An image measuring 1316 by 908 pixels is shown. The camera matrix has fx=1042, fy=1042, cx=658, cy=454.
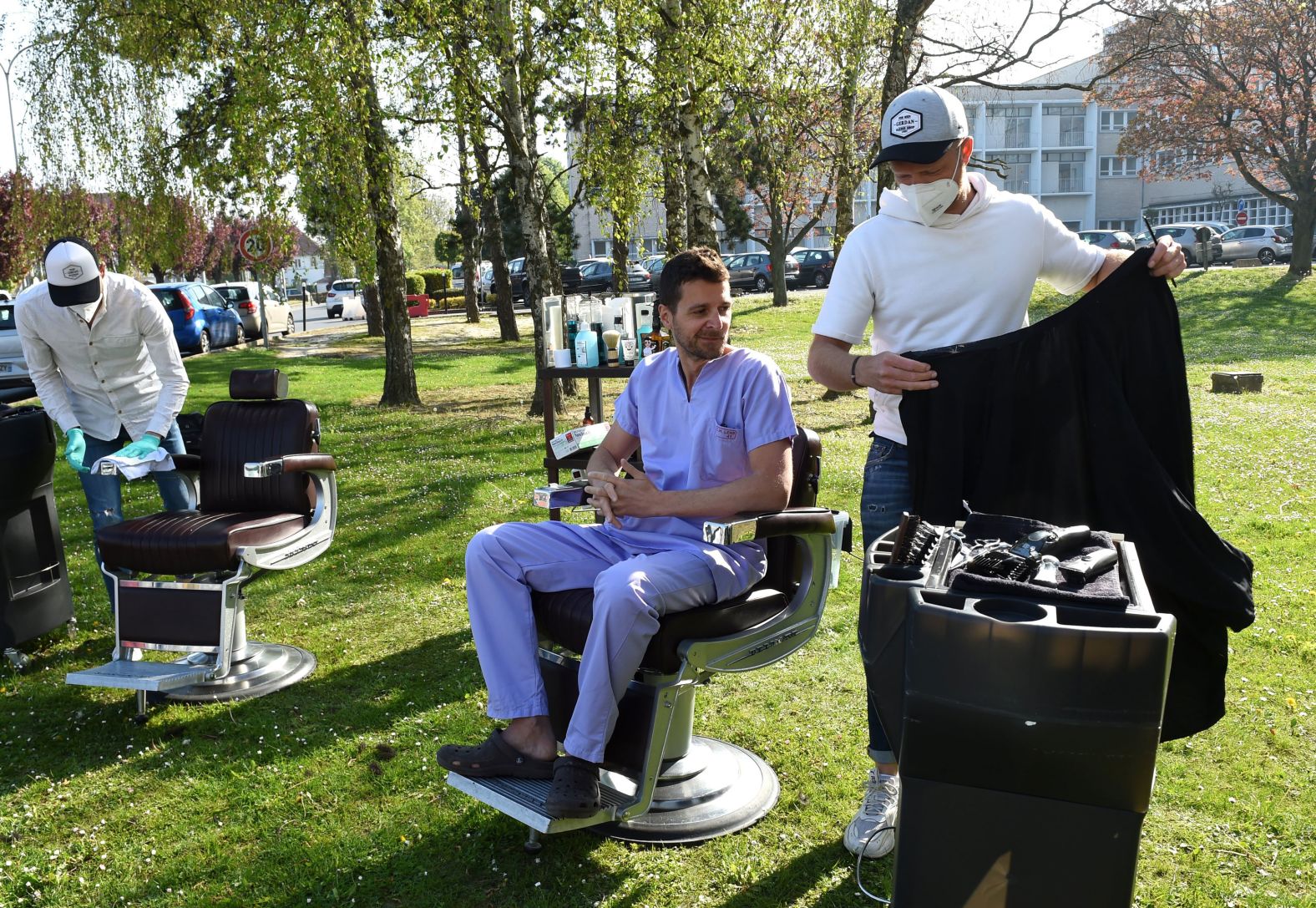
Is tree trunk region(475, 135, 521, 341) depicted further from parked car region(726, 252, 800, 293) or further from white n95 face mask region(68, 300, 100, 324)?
white n95 face mask region(68, 300, 100, 324)

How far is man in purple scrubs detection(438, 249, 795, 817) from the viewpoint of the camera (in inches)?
117

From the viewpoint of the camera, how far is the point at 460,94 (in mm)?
10414

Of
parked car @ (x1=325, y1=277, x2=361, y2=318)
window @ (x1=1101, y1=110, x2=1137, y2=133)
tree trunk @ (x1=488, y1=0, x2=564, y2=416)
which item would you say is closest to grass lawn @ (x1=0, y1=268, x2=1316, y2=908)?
tree trunk @ (x1=488, y1=0, x2=564, y2=416)

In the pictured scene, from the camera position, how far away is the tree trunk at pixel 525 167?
10.9 metres

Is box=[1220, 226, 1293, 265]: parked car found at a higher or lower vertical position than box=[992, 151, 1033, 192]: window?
lower

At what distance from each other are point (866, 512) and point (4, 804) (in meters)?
3.13

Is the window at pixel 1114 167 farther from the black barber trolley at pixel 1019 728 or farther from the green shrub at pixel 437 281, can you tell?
the black barber trolley at pixel 1019 728

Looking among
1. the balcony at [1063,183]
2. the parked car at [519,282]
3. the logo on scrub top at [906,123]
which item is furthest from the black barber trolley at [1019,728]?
the balcony at [1063,183]

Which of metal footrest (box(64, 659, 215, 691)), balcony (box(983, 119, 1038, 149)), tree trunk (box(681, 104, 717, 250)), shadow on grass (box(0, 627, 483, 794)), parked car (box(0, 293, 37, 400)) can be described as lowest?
shadow on grass (box(0, 627, 483, 794))

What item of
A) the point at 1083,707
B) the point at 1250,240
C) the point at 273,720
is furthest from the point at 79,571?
the point at 1250,240

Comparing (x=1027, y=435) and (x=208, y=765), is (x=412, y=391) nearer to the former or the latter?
(x=208, y=765)

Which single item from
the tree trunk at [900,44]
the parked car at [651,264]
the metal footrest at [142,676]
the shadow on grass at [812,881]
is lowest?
the shadow on grass at [812,881]

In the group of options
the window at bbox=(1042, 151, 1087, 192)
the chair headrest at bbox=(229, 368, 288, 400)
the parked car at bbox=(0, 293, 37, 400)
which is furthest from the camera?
the window at bbox=(1042, 151, 1087, 192)

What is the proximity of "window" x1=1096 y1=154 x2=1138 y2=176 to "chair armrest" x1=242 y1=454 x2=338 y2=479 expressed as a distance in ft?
246
